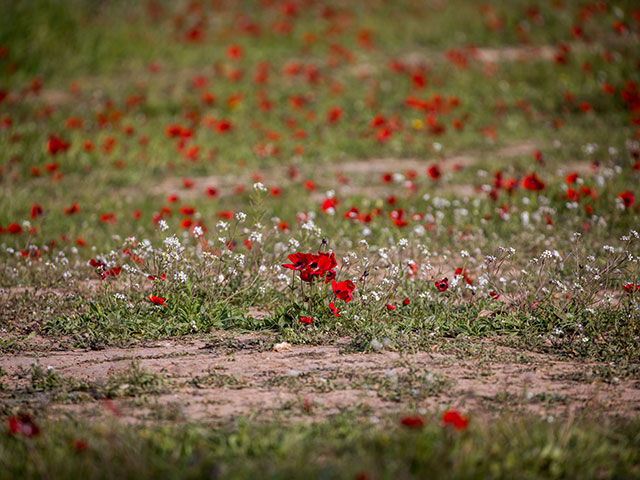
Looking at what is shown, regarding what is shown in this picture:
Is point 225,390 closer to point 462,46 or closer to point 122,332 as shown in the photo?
point 122,332

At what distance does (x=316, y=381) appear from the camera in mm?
3291

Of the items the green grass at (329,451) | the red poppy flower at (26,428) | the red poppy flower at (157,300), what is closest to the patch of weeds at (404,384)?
the green grass at (329,451)

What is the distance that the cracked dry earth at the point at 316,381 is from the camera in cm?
303

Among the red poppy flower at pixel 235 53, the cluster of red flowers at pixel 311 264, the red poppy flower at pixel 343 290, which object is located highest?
the red poppy flower at pixel 235 53

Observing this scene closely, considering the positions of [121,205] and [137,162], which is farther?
[137,162]

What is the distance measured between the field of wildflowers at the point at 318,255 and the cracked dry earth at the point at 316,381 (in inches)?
0.6

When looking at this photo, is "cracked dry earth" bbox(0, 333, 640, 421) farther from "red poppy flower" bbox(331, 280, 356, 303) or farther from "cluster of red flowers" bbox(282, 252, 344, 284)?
"cluster of red flowers" bbox(282, 252, 344, 284)

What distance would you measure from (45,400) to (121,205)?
12.0ft

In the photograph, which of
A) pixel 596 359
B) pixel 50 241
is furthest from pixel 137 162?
pixel 596 359

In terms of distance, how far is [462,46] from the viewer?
12.0 metres

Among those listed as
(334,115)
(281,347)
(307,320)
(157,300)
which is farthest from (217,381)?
(334,115)

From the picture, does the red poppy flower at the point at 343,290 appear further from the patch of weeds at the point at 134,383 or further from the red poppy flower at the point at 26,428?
the red poppy flower at the point at 26,428

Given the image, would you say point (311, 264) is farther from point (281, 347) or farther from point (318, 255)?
point (281, 347)

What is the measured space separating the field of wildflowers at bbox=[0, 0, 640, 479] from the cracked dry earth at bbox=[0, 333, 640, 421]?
0.02 m
